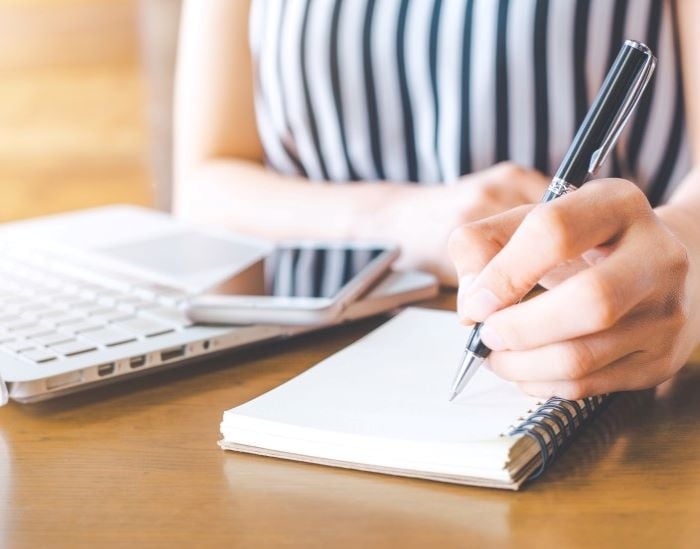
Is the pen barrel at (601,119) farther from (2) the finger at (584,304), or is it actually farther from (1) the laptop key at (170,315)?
(1) the laptop key at (170,315)

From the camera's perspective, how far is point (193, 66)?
1.09m

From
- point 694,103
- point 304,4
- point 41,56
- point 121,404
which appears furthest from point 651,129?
point 41,56

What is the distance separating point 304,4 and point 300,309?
49 centimetres

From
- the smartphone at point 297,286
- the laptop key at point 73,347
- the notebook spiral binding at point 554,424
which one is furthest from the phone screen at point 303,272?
the notebook spiral binding at point 554,424

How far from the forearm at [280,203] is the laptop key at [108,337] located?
1.07 feet

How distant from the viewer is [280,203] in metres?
0.94

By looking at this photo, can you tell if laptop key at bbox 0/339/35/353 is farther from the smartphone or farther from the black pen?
the black pen

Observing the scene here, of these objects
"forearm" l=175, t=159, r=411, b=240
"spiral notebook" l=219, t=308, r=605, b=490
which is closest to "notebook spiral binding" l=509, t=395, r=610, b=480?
"spiral notebook" l=219, t=308, r=605, b=490

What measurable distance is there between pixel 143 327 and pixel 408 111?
0.47 meters

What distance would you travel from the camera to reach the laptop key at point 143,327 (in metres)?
0.58

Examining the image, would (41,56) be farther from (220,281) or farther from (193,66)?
(220,281)

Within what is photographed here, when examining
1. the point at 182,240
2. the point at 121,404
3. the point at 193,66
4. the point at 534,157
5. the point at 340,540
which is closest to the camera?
the point at 340,540

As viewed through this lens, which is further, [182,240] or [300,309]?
[182,240]

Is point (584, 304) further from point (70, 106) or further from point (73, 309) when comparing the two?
point (70, 106)
